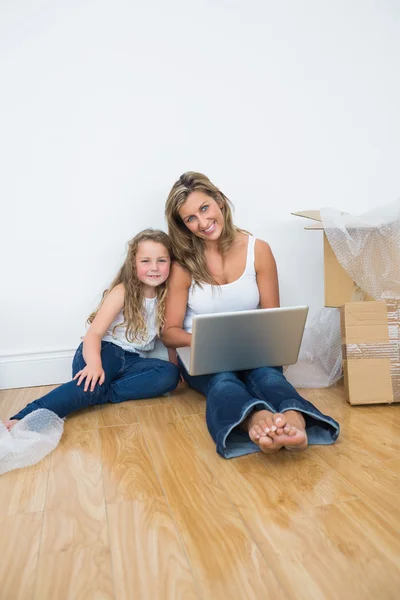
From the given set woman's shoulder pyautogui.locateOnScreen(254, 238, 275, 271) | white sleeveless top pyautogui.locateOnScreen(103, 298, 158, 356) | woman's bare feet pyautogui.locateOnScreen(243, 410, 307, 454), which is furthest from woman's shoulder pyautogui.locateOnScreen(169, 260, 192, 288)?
woman's bare feet pyautogui.locateOnScreen(243, 410, 307, 454)

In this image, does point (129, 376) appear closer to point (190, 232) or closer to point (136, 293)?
point (136, 293)

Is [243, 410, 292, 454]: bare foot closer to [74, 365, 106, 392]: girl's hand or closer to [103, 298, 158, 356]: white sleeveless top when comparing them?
[74, 365, 106, 392]: girl's hand

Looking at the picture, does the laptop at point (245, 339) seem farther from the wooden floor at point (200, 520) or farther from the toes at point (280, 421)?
the toes at point (280, 421)

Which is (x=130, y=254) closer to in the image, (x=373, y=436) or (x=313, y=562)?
(x=373, y=436)

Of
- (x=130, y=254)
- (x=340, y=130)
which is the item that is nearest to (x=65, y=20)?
(x=130, y=254)

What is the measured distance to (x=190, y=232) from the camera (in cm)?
204

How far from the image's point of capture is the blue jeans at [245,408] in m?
1.40

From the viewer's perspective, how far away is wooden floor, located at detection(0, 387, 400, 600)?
0.88m

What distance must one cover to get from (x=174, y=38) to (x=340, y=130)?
802mm

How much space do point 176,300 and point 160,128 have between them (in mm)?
757

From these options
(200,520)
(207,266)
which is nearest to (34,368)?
(207,266)

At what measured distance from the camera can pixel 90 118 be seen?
2230 mm

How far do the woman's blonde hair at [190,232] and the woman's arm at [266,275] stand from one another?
0.37ft

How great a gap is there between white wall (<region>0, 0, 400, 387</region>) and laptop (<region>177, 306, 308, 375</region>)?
0.79 metres
